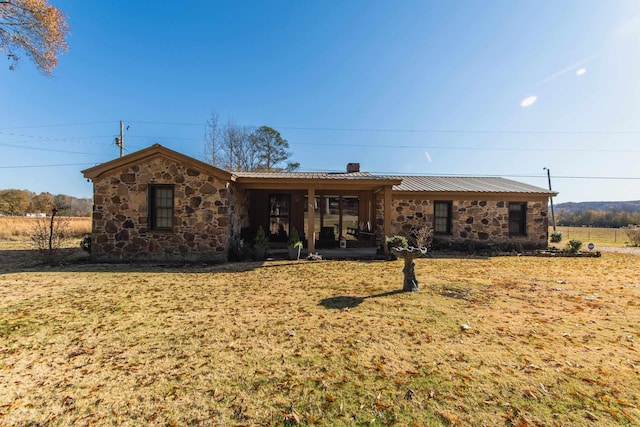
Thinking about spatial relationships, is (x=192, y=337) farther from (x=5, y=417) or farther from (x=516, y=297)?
(x=516, y=297)

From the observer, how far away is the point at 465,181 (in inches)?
562

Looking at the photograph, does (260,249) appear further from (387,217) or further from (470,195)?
(470,195)

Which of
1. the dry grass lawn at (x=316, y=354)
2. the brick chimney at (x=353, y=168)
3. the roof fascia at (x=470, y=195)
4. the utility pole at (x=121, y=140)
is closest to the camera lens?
the dry grass lawn at (x=316, y=354)

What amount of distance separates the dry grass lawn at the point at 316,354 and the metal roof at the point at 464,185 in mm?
6640

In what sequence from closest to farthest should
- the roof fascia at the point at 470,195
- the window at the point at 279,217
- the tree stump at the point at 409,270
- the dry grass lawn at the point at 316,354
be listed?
the dry grass lawn at the point at 316,354
the tree stump at the point at 409,270
the roof fascia at the point at 470,195
the window at the point at 279,217

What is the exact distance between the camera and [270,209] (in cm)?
1284

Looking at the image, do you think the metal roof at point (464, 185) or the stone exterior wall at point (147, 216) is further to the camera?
the metal roof at point (464, 185)

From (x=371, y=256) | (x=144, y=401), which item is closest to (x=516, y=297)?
(x=371, y=256)

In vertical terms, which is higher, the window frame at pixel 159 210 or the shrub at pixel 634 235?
the window frame at pixel 159 210

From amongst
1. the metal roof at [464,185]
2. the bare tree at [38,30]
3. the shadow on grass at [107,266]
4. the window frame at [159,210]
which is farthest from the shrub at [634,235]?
the bare tree at [38,30]

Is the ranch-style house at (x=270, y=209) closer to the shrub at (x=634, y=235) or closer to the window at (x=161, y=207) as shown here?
the window at (x=161, y=207)

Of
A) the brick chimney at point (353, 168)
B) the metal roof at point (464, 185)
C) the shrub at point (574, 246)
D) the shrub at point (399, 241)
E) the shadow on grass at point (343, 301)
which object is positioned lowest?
the shadow on grass at point (343, 301)

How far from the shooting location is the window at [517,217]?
12586 mm

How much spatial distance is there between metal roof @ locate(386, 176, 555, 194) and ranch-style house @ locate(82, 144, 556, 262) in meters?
0.05
